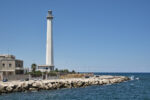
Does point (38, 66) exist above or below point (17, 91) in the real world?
above

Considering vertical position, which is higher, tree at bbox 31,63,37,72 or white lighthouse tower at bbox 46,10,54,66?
white lighthouse tower at bbox 46,10,54,66

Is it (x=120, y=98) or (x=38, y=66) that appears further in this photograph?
(x=38, y=66)

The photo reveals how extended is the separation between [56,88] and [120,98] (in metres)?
15.1

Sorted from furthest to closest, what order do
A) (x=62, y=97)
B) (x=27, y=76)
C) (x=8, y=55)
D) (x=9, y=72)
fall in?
(x=8, y=55) < (x=9, y=72) < (x=27, y=76) < (x=62, y=97)

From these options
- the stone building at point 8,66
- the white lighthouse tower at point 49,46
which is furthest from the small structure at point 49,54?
the stone building at point 8,66

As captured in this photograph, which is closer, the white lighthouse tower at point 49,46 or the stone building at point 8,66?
Result: the stone building at point 8,66

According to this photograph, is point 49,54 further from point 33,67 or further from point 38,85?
point 38,85

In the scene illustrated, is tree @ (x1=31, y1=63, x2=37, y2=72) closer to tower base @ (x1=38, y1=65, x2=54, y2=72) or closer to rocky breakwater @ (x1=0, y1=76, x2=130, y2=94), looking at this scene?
tower base @ (x1=38, y1=65, x2=54, y2=72)

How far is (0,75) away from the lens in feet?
167

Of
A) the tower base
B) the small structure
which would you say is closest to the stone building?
the tower base

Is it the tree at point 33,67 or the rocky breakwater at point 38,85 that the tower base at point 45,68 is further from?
the rocky breakwater at point 38,85

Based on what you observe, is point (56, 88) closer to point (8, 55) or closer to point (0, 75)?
point (0, 75)

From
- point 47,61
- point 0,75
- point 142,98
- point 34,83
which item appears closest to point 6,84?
point 34,83

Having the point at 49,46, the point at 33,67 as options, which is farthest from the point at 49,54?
the point at 33,67
